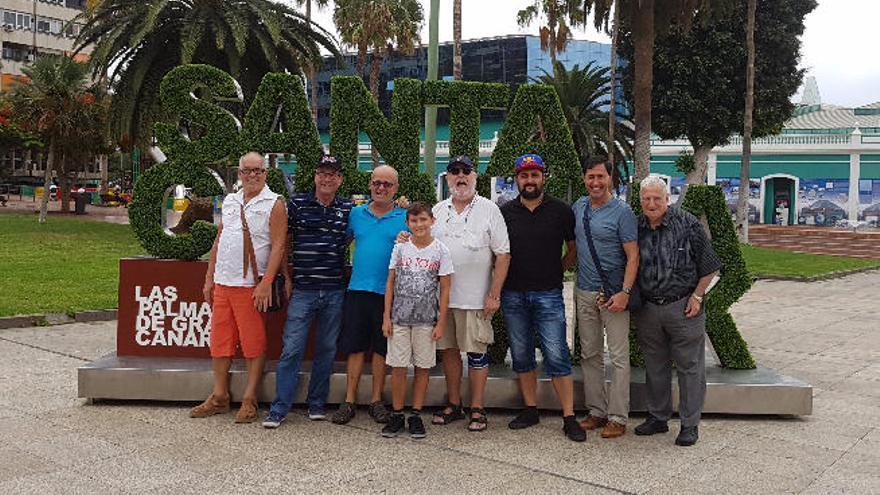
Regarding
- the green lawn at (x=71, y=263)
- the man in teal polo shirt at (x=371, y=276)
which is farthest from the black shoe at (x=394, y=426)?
the green lawn at (x=71, y=263)

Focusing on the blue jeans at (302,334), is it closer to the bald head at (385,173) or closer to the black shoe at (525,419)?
the bald head at (385,173)

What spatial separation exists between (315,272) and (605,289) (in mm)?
2055

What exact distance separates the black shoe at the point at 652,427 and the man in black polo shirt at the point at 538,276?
44 centimetres

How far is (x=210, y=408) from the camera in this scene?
6.21m

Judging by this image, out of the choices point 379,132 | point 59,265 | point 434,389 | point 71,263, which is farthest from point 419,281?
point 71,263

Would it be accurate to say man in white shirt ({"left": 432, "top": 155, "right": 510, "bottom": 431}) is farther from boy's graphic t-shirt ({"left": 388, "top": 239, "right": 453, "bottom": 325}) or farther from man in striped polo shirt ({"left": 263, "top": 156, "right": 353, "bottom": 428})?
man in striped polo shirt ({"left": 263, "top": 156, "right": 353, "bottom": 428})

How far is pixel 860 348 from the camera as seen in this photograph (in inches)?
401

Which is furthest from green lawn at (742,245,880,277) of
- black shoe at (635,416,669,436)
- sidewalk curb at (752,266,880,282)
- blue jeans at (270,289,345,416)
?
blue jeans at (270,289,345,416)

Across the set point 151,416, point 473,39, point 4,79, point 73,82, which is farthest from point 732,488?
point 4,79

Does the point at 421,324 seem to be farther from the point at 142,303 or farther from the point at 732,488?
the point at 142,303

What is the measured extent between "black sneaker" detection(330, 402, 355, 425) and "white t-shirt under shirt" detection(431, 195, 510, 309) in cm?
113

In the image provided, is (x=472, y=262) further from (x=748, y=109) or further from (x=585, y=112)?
(x=585, y=112)

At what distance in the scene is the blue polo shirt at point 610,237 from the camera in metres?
5.68

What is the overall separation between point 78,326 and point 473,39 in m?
57.0
